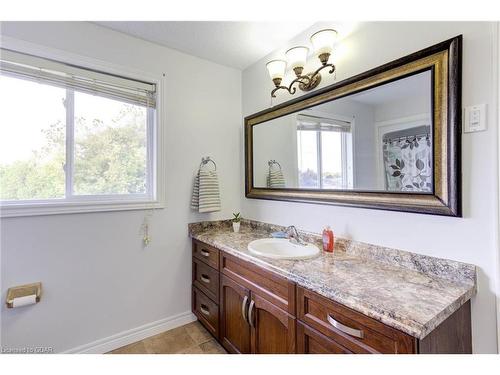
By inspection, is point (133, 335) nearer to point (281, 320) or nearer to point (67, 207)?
point (67, 207)

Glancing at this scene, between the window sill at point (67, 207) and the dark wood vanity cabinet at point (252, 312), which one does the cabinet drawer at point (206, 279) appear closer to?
the dark wood vanity cabinet at point (252, 312)

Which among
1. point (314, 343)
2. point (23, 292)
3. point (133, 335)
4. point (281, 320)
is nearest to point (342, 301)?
point (314, 343)

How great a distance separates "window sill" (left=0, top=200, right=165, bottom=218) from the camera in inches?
56.6

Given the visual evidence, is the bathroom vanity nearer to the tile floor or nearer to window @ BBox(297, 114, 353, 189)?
the tile floor

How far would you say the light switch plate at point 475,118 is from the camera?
976 mm

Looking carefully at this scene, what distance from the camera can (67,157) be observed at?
1648mm

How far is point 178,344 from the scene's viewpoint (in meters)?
1.80

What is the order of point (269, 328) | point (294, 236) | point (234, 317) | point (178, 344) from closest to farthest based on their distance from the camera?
point (269, 328) < point (234, 317) < point (294, 236) < point (178, 344)

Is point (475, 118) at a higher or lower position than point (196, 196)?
higher

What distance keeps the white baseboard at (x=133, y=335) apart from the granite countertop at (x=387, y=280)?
3.14 ft

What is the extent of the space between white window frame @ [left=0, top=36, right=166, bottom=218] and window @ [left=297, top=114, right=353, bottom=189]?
1106 mm

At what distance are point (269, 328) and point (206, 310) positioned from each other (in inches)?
30.2

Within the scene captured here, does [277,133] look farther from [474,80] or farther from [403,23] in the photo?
[474,80]
